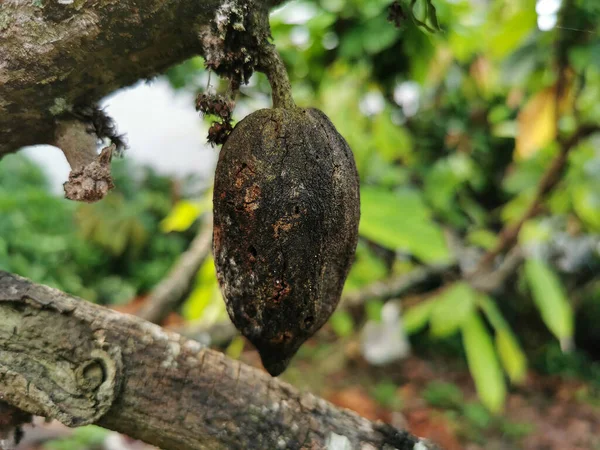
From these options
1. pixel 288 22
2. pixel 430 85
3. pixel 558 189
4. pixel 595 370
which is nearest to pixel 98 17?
pixel 288 22

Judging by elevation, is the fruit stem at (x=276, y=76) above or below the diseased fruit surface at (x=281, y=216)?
above

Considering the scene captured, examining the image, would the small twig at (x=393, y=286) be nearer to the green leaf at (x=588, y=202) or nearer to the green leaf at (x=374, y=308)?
the green leaf at (x=374, y=308)

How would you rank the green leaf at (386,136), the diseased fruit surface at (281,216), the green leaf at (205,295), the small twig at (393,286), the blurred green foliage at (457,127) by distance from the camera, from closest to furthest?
the diseased fruit surface at (281,216)
the blurred green foliage at (457,127)
the green leaf at (205,295)
the green leaf at (386,136)
the small twig at (393,286)

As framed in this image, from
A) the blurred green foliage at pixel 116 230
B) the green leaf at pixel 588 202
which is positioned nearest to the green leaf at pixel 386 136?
the green leaf at pixel 588 202

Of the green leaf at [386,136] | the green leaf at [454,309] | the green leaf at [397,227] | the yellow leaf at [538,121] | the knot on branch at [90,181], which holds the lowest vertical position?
the knot on branch at [90,181]

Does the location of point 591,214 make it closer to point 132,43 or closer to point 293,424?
point 293,424
